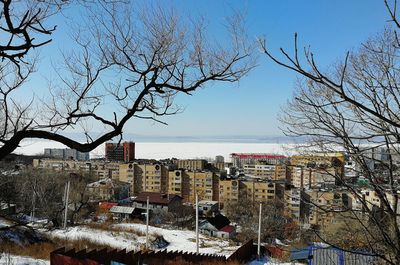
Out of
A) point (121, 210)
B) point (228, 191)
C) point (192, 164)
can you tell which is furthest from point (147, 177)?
point (121, 210)

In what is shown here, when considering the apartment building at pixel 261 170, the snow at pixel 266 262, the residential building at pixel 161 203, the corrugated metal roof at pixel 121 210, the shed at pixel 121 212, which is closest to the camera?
the snow at pixel 266 262

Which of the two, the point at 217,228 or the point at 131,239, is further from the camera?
the point at 217,228

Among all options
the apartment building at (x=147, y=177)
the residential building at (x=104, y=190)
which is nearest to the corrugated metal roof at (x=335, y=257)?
the residential building at (x=104, y=190)

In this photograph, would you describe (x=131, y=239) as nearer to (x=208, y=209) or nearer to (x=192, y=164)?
(x=208, y=209)

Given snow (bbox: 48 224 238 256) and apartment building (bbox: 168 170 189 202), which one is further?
apartment building (bbox: 168 170 189 202)

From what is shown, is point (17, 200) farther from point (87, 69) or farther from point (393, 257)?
point (393, 257)

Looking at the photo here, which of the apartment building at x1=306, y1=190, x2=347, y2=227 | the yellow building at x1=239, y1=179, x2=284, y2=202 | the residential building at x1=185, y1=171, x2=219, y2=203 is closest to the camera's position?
the apartment building at x1=306, y1=190, x2=347, y2=227

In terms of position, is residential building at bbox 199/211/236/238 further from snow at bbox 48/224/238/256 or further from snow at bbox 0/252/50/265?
snow at bbox 0/252/50/265

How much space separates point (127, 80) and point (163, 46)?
1.77 feet

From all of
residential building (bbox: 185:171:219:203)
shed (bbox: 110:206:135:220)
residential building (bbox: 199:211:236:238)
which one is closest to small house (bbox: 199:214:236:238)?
residential building (bbox: 199:211:236:238)

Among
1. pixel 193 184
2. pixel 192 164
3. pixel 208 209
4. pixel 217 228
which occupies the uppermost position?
pixel 192 164

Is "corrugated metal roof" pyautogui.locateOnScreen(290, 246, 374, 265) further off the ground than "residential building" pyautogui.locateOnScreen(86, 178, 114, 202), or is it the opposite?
"corrugated metal roof" pyautogui.locateOnScreen(290, 246, 374, 265)

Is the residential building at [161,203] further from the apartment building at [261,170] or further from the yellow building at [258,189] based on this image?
the apartment building at [261,170]

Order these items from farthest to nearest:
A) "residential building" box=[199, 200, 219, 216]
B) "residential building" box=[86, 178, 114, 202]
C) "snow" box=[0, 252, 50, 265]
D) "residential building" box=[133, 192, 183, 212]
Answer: "residential building" box=[86, 178, 114, 202] < "residential building" box=[199, 200, 219, 216] < "residential building" box=[133, 192, 183, 212] < "snow" box=[0, 252, 50, 265]
